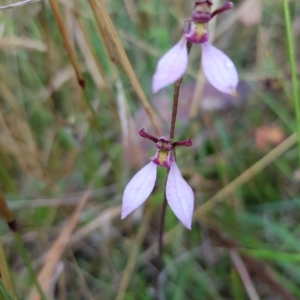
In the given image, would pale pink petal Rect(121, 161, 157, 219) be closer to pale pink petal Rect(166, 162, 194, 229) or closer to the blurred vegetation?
pale pink petal Rect(166, 162, 194, 229)

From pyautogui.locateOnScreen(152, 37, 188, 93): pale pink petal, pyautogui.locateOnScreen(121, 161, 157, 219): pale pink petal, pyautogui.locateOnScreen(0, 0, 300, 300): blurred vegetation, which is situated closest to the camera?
pyautogui.locateOnScreen(152, 37, 188, 93): pale pink petal

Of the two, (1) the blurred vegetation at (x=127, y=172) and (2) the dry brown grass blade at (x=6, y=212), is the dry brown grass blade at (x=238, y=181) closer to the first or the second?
(1) the blurred vegetation at (x=127, y=172)

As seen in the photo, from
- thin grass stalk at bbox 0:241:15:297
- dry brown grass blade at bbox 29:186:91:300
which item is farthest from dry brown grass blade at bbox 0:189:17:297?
dry brown grass blade at bbox 29:186:91:300

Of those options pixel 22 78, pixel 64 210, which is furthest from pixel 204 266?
pixel 22 78

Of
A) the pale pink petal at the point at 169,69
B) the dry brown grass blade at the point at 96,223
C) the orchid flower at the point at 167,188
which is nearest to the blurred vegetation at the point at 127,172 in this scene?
the dry brown grass blade at the point at 96,223

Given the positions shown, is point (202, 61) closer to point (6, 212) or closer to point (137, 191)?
point (137, 191)

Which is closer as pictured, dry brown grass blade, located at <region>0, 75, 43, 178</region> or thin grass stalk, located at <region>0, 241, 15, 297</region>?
thin grass stalk, located at <region>0, 241, 15, 297</region>

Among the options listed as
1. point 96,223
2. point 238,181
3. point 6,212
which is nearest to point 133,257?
point 96,223

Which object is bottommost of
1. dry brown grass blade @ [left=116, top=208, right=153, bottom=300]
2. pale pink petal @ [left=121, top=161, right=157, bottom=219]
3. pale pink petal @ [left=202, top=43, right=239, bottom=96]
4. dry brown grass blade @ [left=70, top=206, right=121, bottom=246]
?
dry brown grass blade @ [left=116, top=208, right=153, bottom=300]
